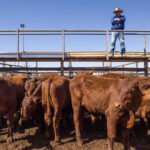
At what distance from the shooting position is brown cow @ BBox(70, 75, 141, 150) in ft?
15.1

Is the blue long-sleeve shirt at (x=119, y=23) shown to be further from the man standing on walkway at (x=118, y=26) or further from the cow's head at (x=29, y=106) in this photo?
the cow's head at (x=29, y=106)

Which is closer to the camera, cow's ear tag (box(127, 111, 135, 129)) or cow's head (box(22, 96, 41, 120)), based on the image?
cow's ear tag (box(127, 111, 135, 129))

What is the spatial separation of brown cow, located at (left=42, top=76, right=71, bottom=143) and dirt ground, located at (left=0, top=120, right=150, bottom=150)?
321 millimetres

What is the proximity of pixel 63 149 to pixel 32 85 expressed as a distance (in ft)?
7.24

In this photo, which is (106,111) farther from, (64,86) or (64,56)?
(64,56)

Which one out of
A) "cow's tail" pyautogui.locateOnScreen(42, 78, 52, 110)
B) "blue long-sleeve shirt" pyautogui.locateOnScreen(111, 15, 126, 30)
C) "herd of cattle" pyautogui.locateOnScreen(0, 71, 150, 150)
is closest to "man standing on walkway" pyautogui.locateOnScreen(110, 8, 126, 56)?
"blue long-sleeve shirt" pyautogui.locateOnScreen(111, 15, 126, 30)

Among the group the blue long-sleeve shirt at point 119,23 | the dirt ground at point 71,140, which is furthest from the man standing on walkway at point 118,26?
the dirt ground at point 71,140

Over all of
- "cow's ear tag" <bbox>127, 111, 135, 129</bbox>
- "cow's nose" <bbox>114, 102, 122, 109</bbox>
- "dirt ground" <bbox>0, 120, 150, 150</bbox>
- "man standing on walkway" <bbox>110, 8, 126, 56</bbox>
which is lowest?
"dirt ground" <bbox>0, 120, 150, 150</bbox>

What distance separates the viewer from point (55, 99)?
5.51 m

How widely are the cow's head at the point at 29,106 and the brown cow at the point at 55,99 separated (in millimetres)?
245

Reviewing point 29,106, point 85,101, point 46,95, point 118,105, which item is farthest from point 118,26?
point 29,106

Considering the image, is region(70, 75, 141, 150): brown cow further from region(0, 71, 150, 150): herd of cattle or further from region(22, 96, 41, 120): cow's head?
region(22, 96, 41, 120): cow's head

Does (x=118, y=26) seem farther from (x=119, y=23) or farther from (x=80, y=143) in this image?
(x=80, y=143)

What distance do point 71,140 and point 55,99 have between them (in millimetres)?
1345
